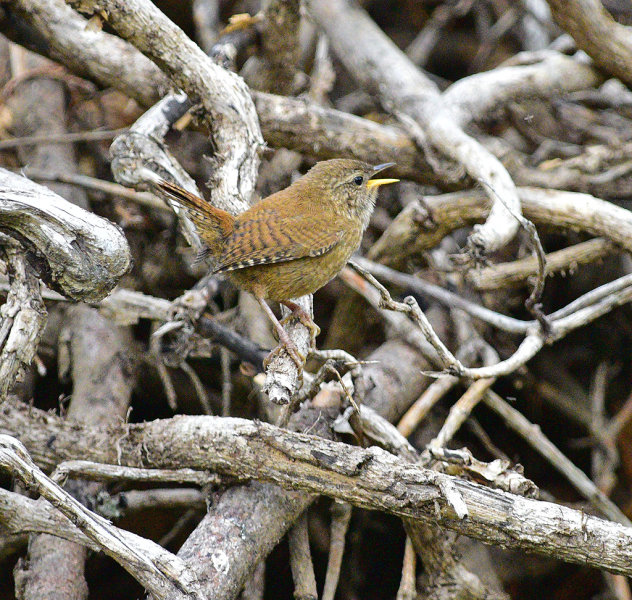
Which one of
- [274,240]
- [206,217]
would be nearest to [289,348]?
[274,240]

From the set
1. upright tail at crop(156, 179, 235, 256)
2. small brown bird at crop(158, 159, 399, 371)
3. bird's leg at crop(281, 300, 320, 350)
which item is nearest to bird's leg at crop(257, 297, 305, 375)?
small brown bird at crop(158, 159, 399, 371)

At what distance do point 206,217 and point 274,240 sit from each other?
294 millimetres

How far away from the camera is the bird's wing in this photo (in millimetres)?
2822

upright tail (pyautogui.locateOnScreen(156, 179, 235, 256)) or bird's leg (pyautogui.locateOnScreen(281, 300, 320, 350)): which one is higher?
upright tail (pyautogui.locateOnScreen(156, 179, 235, 256))

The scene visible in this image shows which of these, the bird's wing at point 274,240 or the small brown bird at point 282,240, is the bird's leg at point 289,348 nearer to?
the small brown bird at point 282,240

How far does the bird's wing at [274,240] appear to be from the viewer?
2822mm

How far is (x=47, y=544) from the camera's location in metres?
2.57

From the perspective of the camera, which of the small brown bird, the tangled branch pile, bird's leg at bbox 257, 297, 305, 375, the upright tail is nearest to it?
the tangled branch pile

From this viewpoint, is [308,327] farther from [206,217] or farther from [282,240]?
[206,217]

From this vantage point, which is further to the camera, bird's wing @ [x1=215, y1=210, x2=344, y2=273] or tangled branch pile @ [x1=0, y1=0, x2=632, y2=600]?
bird's wing @ [x1=215, y1=210, x2=344, y2=273]

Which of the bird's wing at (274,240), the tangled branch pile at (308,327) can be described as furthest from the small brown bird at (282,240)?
the tangled branch pile at (308,327)

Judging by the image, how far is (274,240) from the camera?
2910 millimetres

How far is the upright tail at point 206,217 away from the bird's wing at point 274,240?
5 centimetres

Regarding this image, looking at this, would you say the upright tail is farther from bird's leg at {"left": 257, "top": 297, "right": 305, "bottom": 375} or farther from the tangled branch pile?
bird's leg at {"left": 257, "top": 297, "right": 305, "bottom": 375}
